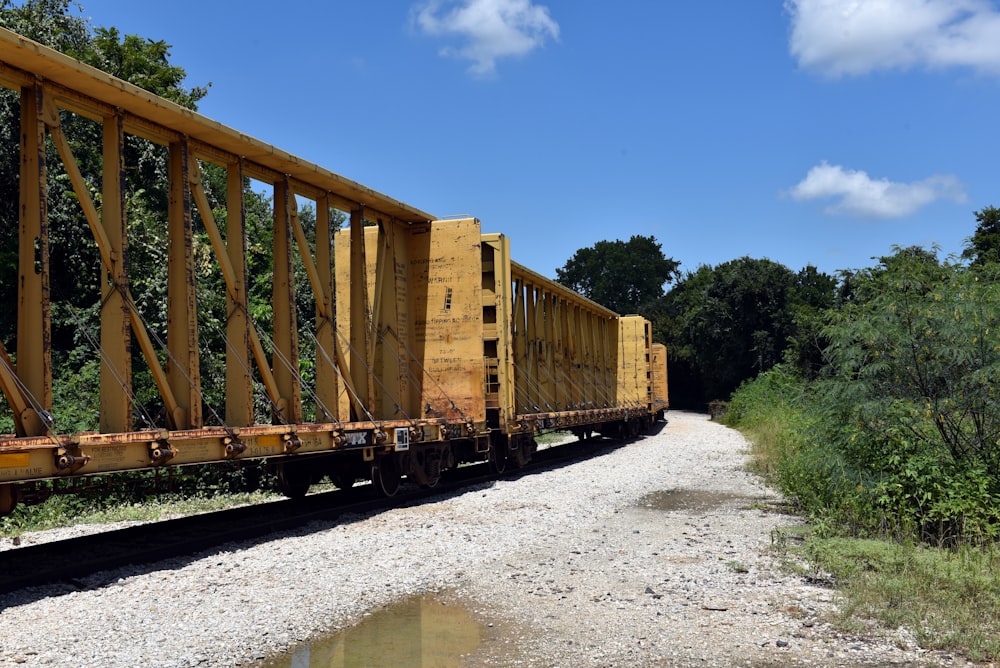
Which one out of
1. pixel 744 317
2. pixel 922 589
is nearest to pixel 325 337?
pixel 922 589

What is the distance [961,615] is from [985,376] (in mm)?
3690

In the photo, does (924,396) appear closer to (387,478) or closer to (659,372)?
(387,478)

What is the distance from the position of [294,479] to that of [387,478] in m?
1.37

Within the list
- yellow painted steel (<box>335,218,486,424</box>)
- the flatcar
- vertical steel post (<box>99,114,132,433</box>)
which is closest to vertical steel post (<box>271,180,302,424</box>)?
the flatcar

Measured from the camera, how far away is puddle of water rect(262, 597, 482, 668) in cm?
512

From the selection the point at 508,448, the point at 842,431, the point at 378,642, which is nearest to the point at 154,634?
the point at 378,642

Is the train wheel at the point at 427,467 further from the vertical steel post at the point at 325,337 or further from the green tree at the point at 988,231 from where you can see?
the green tree at the point at 988,231

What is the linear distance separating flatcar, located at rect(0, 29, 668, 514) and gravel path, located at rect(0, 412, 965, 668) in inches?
47.3

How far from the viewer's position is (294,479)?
466 inches

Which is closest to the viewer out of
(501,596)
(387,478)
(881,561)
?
(501,596)

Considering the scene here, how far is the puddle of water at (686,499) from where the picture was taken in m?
11.4

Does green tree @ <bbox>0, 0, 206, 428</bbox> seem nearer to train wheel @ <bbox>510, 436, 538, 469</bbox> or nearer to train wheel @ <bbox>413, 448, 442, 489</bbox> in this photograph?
train wheel @ <bbox>413, 448, 442, 489</bbox>

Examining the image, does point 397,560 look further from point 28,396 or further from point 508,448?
point 508,448

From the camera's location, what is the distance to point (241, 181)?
10312mm
